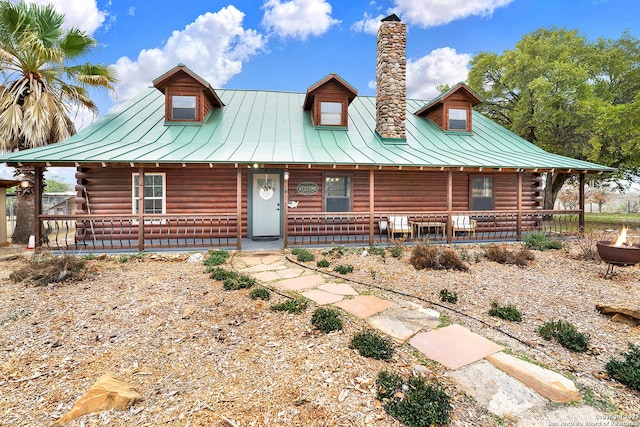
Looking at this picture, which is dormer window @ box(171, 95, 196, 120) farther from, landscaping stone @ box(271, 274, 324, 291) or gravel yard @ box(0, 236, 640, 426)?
landscaping stone @ box(271, 274, 324, 291)

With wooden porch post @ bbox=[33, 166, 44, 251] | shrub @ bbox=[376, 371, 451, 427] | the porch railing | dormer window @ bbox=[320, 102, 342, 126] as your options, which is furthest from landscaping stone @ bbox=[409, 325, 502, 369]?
wooden porch post @ bbox=[33, 166, 44, 251]

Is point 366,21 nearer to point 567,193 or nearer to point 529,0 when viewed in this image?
point 529,0

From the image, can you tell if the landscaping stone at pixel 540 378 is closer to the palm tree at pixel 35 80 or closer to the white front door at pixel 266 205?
the white front door at pixel 266 205

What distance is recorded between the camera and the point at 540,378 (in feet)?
8.37

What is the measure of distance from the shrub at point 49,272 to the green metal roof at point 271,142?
2.98 m

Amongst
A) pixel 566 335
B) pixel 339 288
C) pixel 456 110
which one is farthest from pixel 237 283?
pixel 456 110

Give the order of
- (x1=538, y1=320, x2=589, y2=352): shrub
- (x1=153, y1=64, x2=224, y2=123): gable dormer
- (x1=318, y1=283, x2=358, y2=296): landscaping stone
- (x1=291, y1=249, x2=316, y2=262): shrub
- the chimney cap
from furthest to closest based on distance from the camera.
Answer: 1. the chimney cap
2. (x1=153, y1=64, x2=224, y2=123): gable dormer
3. (x1=291, y1=249, x2=316, y2=262): shrub
4. (x1=318, y1=283, x2=358, y2=296): landscaping stone
5. (x1=538, y1=320, x2=589, y2=352): shrub

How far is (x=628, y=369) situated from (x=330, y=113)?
10983 mm

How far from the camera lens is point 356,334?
130 inches

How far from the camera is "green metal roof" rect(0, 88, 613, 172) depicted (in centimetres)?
823

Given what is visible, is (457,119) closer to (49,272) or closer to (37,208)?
(49,272)

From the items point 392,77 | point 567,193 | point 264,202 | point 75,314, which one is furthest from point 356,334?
point 567,193

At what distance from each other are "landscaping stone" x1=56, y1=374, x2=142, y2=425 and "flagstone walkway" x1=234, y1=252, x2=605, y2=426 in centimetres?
258

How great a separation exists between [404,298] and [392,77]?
9676 millimetres
